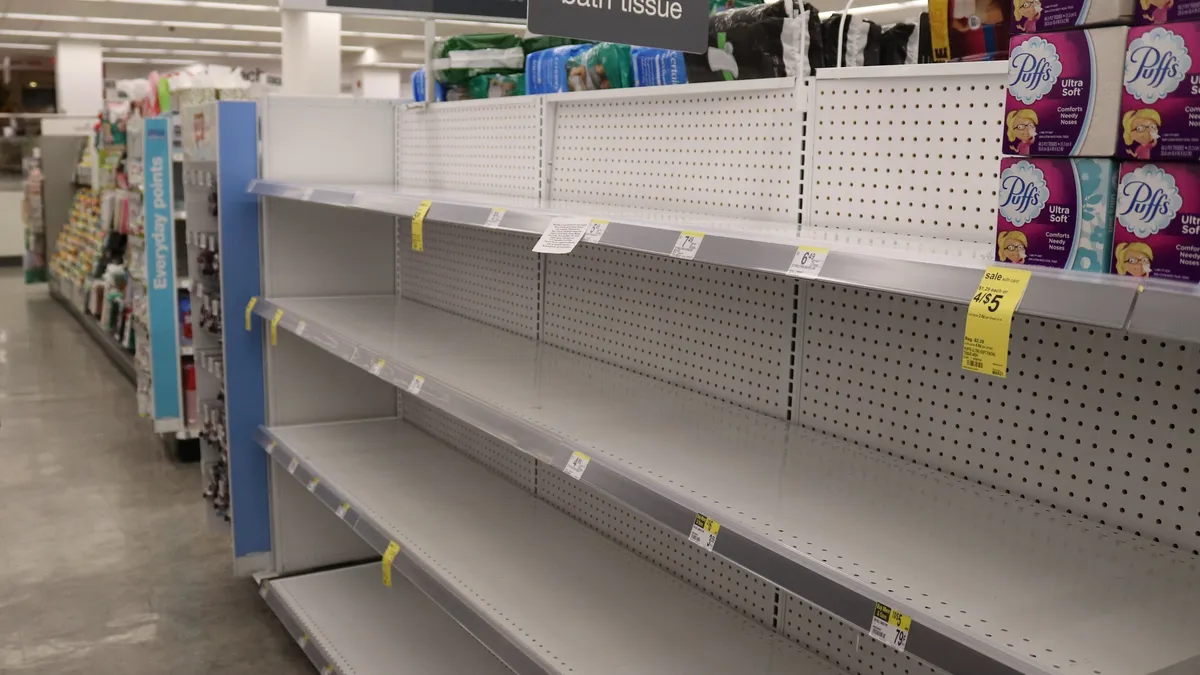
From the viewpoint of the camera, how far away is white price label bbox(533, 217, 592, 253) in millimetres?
1858

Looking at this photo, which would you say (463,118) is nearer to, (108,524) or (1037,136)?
(1037,136)

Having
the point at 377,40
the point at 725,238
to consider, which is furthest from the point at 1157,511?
the point at 377,40

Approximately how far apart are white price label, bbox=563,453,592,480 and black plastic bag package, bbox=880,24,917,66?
3.17 ft

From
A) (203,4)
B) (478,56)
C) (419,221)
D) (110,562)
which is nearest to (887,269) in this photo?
(419,221)

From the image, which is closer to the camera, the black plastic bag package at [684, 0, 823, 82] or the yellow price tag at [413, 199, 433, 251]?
the black plastic bag package at [684, 0, 823, 82]

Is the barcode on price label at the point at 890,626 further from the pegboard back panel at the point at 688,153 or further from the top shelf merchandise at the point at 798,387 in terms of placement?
the pegboard back panel at the point at 688,153

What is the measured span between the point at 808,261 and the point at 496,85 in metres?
2.11

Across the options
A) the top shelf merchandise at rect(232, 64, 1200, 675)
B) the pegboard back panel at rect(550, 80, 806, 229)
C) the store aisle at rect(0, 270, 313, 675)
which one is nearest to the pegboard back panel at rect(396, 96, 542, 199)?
the top shelf merchandise at rect(232, 64, 1200, 675)

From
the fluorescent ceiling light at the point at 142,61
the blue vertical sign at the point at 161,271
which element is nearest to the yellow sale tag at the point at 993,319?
the blue vertical sign at the point at 161,271

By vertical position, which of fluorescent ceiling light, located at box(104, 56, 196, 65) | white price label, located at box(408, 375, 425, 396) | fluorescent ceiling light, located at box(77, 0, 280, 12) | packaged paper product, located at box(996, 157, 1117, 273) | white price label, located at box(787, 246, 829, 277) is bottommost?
white price label, located at box(408, 375, 425, 396)

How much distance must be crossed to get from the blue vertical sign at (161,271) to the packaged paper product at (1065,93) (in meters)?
5.08

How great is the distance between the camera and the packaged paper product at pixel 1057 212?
1.24 meters

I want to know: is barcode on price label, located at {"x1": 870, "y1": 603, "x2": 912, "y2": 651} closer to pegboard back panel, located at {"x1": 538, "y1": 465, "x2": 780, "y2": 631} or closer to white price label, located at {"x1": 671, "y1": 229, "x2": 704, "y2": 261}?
white price label, located at {"x1": 671, "y1": 229, "x2": 704, "y2": 261}

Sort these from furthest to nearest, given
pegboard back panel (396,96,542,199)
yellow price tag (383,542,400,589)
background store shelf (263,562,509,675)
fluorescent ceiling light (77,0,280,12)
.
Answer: fluorescent ceiling light (77,0,280,12) < background store shelf (263,562,509,675) < pegboard back panel (396,96,542,199) < yellow price tag (383,542,400,589)
